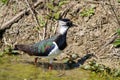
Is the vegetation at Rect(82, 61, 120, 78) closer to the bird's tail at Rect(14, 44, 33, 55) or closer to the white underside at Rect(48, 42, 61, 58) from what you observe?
the white underside at Rect(48, 42, 61, 58)

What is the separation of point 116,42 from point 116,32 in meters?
0.60

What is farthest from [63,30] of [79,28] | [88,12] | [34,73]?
[88,12]

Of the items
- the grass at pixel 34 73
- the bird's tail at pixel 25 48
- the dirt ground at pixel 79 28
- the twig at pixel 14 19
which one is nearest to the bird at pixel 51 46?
the bird's tail at pixel 25 48

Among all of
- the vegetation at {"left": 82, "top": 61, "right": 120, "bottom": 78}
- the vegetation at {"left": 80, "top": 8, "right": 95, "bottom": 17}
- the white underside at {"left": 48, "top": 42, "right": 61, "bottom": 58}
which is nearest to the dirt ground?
the vegetation at {"left": 80, "top": 8, "right": 95, "bottom": 17}

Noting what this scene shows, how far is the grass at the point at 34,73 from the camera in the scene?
30.7ft

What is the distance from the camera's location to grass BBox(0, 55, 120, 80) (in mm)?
9359

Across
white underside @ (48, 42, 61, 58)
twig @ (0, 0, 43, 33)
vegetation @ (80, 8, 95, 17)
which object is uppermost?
twig @ (0, 0, 43, 33)

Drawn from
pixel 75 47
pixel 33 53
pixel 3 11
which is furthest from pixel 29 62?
pixel 3 11

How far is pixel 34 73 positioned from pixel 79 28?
2015 mm

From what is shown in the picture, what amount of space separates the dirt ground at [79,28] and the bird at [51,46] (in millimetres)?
727

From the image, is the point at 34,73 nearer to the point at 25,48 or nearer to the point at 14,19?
the point at 25,48

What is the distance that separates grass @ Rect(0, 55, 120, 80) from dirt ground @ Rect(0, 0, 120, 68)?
658 millimetres

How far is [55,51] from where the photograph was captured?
9.75 meters

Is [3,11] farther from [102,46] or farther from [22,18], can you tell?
[102,46]
